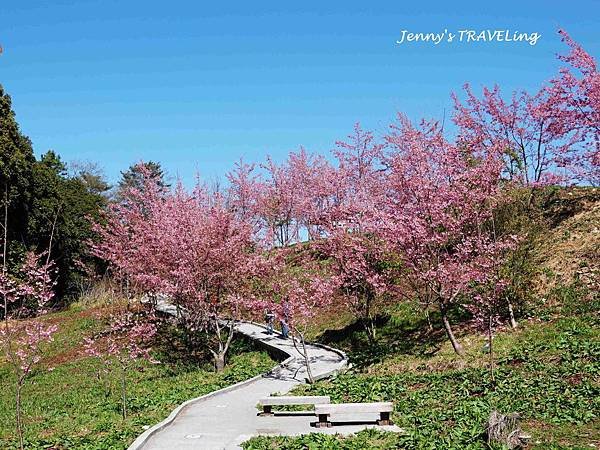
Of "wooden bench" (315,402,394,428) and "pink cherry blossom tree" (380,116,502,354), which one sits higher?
"pink cherry blossom tree" (380,116,502,354)

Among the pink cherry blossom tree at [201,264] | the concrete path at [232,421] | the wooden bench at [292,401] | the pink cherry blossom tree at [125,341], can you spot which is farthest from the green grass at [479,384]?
the pink cherry blossom tree at [125,341]

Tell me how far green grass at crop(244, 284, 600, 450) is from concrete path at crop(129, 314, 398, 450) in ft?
2.61

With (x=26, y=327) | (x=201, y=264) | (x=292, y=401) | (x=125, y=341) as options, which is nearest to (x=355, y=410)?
(x=292, y=401)

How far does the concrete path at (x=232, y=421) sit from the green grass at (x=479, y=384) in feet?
2.61

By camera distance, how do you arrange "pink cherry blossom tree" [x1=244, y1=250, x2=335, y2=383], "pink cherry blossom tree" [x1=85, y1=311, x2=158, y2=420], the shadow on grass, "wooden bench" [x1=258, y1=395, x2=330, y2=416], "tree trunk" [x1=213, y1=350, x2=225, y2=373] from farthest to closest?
"pink cherry blossom tree" [x1=85, y1=311, x2=158, y2=420]
"tree trunk" [x1=213, y1=350, x2=225, y2=373]
the shadow on grass
"pink cherry blossom tree" [x1=244, y1=250, x2=335, y2=383]
"wooden bench" [x1=258, y1=395, x2=330, y2=416]

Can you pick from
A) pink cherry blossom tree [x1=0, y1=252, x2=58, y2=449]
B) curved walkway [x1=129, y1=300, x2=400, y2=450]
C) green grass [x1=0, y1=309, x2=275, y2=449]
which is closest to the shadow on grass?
curved walkway [x1=129, y1=300, x2=400, y2=450]

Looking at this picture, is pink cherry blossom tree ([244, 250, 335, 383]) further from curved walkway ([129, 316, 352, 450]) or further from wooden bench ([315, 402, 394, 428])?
wooden bench ([315, 402, 394, 428])

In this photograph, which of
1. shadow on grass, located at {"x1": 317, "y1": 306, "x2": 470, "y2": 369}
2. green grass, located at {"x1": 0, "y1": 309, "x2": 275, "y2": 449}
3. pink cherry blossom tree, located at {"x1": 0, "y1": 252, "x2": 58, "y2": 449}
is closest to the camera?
pink cherry blossom tree, located at {"x1": 0, "y1": 252, "x2": 58, "y2": 449}

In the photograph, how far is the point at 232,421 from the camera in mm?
10977

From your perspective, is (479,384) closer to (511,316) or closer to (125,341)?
(511,316)

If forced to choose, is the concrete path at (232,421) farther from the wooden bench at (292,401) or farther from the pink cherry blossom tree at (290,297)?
the pink cherry blossom tree at (290,297)

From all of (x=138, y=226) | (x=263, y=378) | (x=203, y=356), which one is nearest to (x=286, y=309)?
(x=263, y=378)

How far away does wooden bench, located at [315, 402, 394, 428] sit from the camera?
9.65 metres

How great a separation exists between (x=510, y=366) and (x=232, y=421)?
6.07 metres
